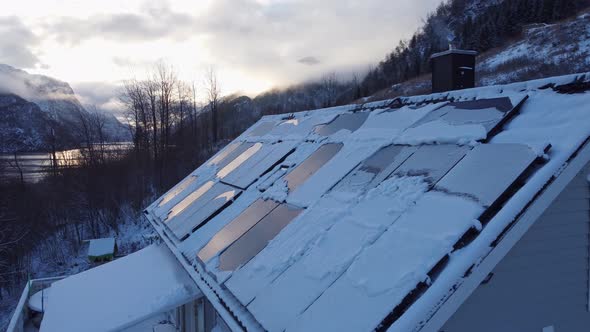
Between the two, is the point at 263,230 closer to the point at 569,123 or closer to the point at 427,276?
the point at 427,276

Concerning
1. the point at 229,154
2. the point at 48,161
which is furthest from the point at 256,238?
the point at 48,161

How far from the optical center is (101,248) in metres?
19.4

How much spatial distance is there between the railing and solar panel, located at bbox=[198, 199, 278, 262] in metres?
5.09

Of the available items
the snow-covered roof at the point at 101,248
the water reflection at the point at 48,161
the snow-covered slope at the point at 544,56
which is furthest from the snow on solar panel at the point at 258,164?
the water reflection at the point at 48,161

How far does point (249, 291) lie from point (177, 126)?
1406 inches

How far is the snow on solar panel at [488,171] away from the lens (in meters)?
2.86

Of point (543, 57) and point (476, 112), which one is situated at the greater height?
point (543, 57)

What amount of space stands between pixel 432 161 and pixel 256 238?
86.0 inches

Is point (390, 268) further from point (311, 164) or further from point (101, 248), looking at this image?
point (101, 248)

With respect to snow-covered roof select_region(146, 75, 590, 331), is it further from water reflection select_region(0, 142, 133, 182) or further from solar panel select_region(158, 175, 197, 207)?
Answer: water reflection select_region(0, 142, 133, 182)

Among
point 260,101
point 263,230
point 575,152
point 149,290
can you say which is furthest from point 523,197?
point 260,101

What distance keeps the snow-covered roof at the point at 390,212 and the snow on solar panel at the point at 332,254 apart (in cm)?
1

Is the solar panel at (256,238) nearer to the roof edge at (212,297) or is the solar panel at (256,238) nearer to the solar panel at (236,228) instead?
the solar panel at (236,228)

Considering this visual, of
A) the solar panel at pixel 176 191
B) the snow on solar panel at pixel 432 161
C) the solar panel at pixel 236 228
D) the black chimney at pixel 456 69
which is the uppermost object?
the black chimney at pixel 456 69
